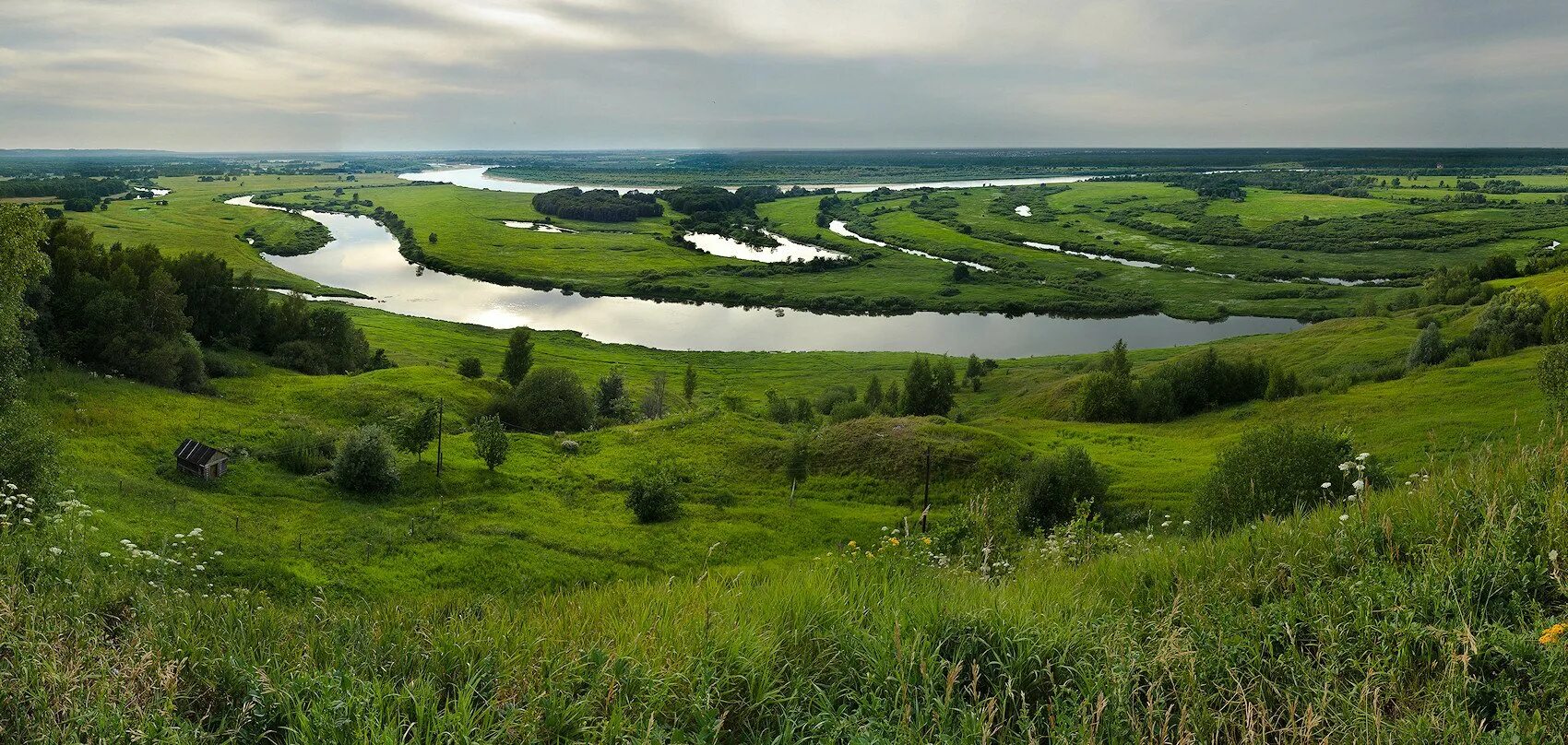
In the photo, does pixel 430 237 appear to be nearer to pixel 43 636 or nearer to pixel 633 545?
pixel 633 545

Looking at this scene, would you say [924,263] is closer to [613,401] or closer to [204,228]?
[613,401]

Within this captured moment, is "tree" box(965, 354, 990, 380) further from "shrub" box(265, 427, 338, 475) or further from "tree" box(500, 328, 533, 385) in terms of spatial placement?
"shrub" box(265, 427, 338, 475)

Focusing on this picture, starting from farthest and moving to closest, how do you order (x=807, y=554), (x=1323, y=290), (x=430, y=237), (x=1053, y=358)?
(x=430, y=237)
(x=1323, y=290)
(x=1053, y=358)
(x=807, y=554)

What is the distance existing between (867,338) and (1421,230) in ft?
370

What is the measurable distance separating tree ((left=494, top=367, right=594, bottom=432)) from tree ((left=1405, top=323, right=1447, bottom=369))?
59.2 metres

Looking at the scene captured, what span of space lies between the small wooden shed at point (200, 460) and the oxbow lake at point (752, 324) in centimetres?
6054

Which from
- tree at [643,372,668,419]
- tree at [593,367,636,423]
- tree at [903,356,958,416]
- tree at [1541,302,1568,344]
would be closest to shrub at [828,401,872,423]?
tree at [903,356,958,416]

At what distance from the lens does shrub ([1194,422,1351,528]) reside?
70.7 ft

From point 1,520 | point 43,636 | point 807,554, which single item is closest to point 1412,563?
point 43,636

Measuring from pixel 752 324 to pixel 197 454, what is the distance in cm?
7572

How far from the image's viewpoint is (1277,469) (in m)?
22.5

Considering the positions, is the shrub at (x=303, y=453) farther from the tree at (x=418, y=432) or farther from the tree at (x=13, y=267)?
the tree at (x=13, y=267)

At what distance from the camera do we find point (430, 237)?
497 ft

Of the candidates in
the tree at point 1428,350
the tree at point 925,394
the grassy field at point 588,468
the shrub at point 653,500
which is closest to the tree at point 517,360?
the grassy field at point 588,468
